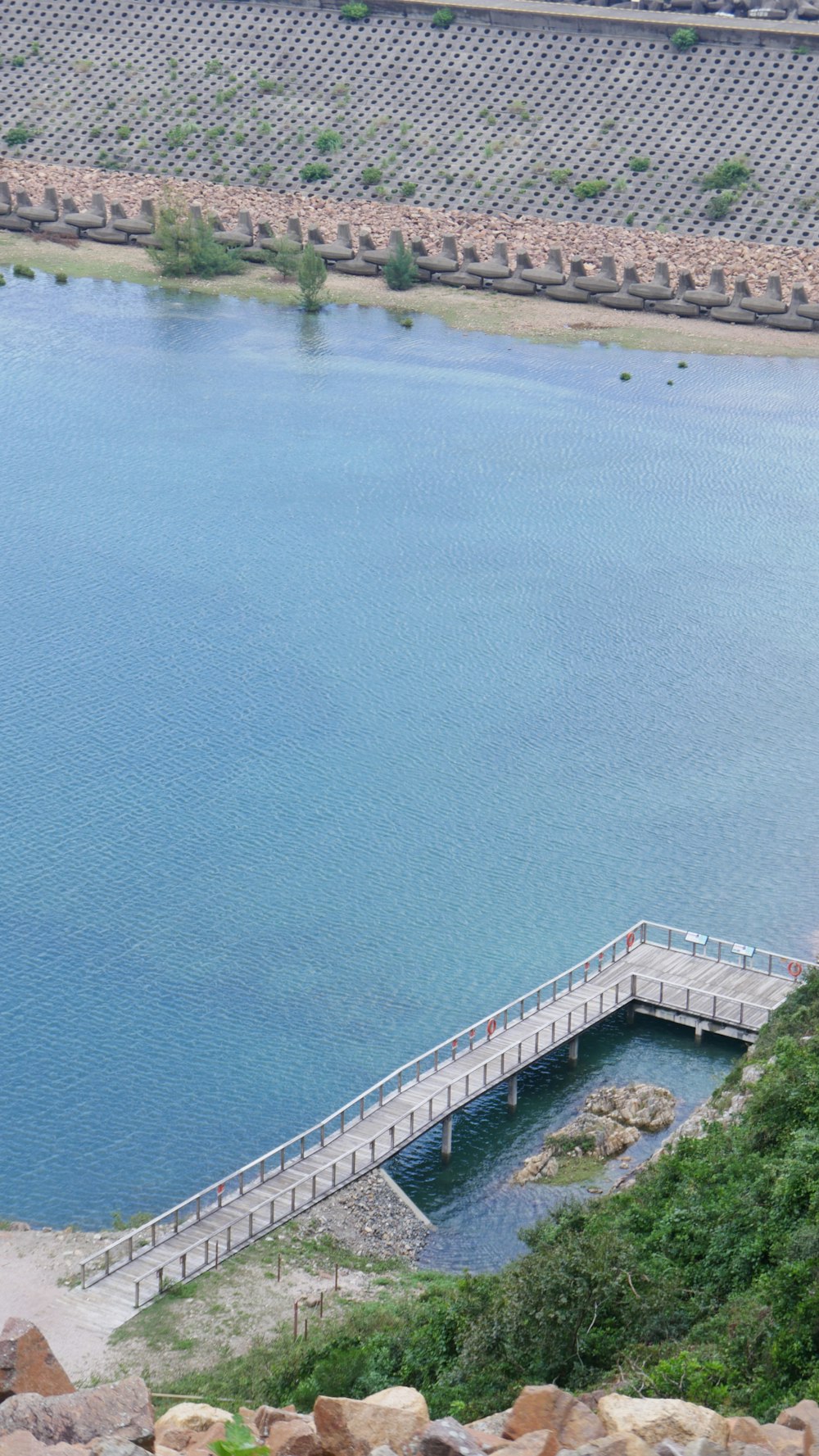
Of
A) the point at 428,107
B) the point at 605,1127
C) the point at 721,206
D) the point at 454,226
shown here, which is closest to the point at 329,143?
the point at 428,107

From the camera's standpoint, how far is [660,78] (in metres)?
110

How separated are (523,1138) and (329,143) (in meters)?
82.5

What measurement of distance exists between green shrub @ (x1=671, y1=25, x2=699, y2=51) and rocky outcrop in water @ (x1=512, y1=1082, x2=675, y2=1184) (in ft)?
272

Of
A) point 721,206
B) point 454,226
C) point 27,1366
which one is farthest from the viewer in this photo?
point 454,226

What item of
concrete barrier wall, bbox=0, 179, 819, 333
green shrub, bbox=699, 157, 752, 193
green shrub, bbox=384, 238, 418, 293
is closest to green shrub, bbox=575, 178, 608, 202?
green shrub, bbox=699, 157, 752, 193

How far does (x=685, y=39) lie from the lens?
→ 10975 centimetres

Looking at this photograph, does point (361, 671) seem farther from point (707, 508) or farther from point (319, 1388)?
point (319, 1388)

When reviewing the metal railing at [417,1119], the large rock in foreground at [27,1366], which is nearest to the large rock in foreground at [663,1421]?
the large rock in foreground at [27,1366]

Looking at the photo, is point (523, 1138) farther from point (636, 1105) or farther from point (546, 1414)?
point (546, 1414)

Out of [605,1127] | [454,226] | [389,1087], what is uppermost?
[454,226]

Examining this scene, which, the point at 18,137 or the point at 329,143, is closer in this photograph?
the point at 329,143

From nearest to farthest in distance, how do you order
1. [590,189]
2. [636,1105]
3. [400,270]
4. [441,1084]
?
[441,1084] < [636,1105] < [400,270] < [590,189]

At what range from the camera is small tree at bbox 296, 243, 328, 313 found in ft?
316

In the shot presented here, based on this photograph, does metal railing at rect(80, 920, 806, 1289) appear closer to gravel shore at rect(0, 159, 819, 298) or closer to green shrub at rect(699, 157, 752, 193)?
gravel shore at rect(0, 159, 819, 298)
